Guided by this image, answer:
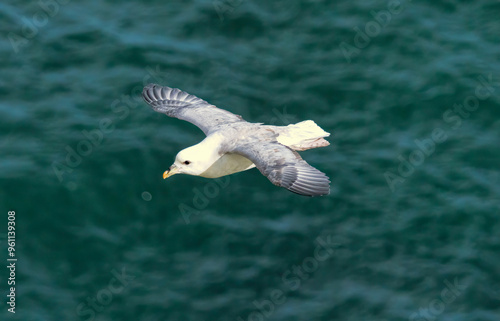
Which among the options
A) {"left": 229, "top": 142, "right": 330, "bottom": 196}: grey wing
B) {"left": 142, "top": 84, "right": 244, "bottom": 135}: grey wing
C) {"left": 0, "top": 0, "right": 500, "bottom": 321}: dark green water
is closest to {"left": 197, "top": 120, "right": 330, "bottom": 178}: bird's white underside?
{"left": 229, "top": 142, "right": 330, "bottom": 196}: grey wing

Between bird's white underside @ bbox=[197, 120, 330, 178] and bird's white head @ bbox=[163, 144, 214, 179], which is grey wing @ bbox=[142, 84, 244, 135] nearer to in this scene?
bird's white underside @ bbox=[197, 120, 330, 178]

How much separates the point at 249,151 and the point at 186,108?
291cm

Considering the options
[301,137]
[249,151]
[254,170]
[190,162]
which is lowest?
[254,170]

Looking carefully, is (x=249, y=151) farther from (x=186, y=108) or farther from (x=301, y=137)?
(x=186, y=108)

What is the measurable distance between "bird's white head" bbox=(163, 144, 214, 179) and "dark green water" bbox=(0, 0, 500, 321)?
180 cm

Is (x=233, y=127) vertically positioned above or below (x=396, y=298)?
above

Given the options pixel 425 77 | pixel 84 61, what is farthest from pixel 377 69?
pixel 84 61

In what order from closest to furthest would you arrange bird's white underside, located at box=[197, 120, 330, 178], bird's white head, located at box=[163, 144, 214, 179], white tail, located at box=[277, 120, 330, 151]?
bird's white head, located at box=[163, 144, 214, 179], bird's white underside, located at box=[197, 120, 330, 178], white tail, located at box=[277, 120, 330, 151]

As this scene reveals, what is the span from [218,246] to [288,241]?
1.34 m

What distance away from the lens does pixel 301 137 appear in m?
17.9

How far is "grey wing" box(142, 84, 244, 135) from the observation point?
18.5m

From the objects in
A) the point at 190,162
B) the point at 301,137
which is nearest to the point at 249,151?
the point at 190,162

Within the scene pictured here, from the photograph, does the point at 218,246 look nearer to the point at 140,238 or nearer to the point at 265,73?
the point at 140,238

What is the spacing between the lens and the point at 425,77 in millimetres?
21109
